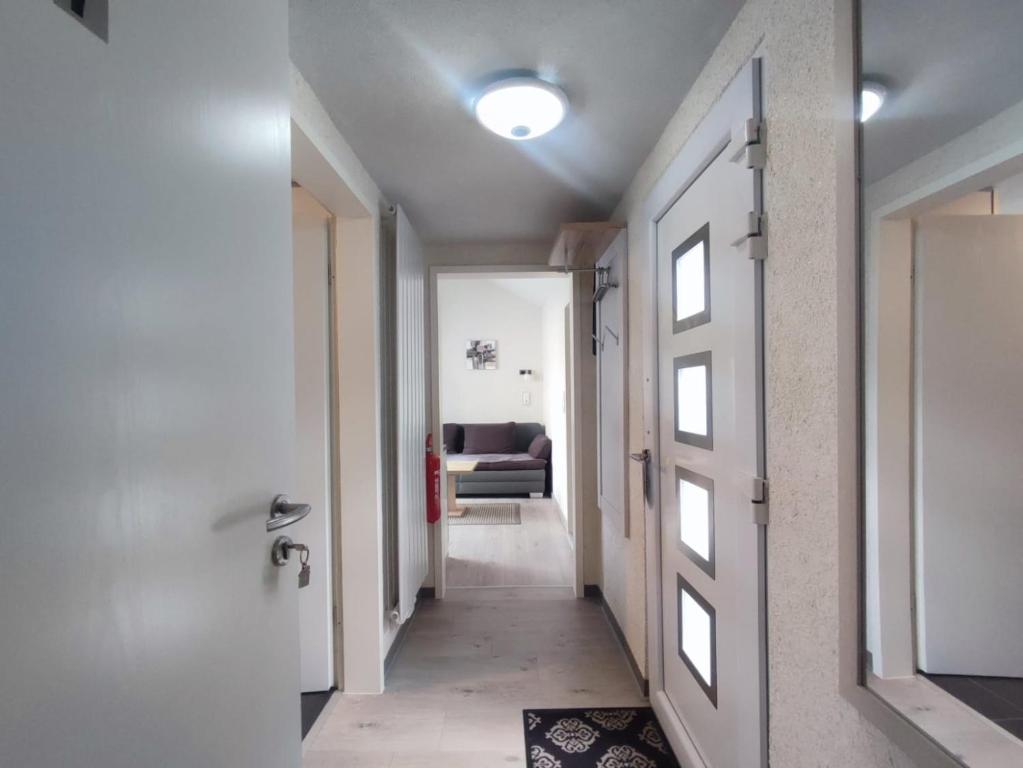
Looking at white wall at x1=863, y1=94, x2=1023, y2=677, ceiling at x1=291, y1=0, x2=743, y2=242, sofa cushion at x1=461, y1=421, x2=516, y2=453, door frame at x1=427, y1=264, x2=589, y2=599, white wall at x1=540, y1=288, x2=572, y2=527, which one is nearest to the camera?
white wall at x1=863, y1=94, x2=1023, y2=677

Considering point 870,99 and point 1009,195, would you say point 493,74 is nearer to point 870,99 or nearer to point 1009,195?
point 870,99

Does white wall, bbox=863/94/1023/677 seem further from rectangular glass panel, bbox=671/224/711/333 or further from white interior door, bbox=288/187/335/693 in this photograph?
white interior door, bbox=288/187/335/693

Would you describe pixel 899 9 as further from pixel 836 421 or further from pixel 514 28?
pixel 514 28

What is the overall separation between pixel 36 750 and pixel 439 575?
8.67 ft

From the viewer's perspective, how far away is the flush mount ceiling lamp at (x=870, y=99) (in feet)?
2.35

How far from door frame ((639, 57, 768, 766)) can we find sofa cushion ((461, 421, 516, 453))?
426 cm

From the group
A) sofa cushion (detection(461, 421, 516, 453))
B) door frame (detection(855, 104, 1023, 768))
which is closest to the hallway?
door frame (detection(855, 104, 1023, 768))

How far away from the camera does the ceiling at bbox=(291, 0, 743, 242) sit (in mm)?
1141

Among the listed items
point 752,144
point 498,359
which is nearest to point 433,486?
point 752,144

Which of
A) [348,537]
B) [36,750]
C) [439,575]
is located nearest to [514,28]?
[36,750]

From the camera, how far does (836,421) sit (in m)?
0.82

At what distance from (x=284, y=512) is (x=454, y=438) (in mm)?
5350

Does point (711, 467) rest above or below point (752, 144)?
below

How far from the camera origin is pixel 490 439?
6113 millimetres
